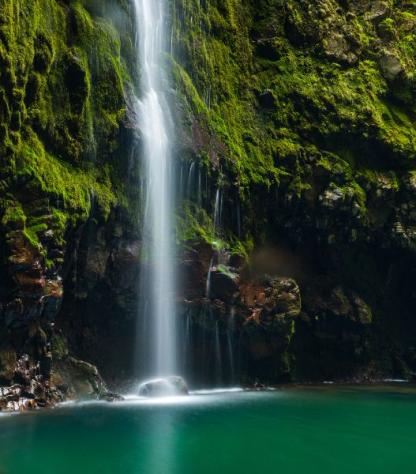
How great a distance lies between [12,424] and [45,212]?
23.8ft

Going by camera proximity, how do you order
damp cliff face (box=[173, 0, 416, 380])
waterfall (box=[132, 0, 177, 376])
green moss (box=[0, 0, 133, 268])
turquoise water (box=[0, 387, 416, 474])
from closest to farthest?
turquoise water (box=[0, 387, 416, 474])
green moss (box=[0, 0, 133, 268])
waterfall (box=[132, 0, 177, 376])
damp cliff face (box=[173, 0, 416, 380])

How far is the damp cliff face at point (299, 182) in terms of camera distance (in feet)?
94.3

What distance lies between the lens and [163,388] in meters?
25.1

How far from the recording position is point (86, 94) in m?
23.6

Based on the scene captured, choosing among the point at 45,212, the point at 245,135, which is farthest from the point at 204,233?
the point at 45,212

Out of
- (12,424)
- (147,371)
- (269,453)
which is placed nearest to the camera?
(269,453)

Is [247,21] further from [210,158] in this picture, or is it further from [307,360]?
[307,360]

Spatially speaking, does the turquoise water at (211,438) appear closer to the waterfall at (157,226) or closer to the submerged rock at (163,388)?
the submerged rock at (163,388)

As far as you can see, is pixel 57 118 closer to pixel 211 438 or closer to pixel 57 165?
pixel 57 165

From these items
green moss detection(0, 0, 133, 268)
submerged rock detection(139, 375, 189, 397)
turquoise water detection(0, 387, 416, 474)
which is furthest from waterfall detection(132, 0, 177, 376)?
turquoise water detection(0, 387, 416, 474)

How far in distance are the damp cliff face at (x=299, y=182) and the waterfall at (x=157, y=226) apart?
0.87 meters

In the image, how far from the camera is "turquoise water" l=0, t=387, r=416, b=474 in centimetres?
1472

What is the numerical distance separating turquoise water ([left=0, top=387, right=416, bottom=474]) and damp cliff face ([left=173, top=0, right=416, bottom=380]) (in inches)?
246

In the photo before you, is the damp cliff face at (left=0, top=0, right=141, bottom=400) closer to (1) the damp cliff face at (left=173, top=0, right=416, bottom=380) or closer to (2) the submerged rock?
(2) the submerged rock
